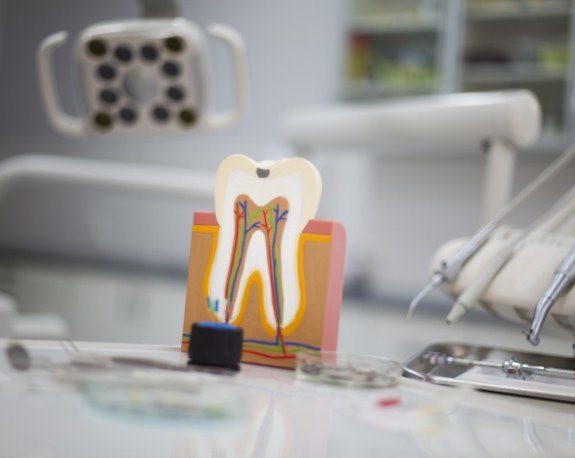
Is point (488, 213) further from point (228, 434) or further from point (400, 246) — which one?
point (400, 246)

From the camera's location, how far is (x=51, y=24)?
4.56 metres

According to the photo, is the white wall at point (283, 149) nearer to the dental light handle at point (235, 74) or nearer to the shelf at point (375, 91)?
the shelf at point (375, 91)

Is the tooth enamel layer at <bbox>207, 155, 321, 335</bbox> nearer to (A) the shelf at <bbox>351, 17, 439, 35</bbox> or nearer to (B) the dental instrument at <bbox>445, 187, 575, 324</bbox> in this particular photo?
(B) the dental instrument at <bbox>445, 187, 575, 324</bbox>

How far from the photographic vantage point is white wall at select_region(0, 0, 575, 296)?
11.7 feet

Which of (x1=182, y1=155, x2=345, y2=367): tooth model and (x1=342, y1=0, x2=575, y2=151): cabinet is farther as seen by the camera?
(x1=342, y1=0, x2=575, y2=151): cabinet

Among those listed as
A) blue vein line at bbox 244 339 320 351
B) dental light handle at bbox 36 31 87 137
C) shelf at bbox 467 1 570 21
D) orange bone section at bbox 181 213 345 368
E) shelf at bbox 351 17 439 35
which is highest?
shelf at bbox 467 1 570 21

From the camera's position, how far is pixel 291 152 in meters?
2.70

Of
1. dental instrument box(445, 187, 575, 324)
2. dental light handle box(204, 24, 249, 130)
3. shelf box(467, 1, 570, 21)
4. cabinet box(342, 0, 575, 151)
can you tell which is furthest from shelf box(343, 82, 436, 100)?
dental instrument box(445, 187, 575, 324)

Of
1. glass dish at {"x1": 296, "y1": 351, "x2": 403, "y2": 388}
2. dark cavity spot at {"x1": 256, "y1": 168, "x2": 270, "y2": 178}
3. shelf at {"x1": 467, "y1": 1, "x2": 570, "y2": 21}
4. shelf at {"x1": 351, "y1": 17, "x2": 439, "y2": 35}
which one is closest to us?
glass dish at {"x1": 296, "y1": 351, "x2": 403, "y2": 388}

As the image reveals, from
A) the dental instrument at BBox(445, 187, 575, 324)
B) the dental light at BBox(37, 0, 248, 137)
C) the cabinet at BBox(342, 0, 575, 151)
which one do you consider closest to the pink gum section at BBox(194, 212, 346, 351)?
the dental instrument at BBox(445, 187, 575, 324)

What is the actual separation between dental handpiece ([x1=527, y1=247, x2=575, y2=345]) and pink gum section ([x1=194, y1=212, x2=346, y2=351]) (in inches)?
6.2

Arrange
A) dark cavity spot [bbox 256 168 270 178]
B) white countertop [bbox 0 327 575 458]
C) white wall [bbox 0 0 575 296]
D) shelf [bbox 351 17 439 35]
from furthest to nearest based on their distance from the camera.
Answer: white wall [bbox 0 0 575 296] < shelf [bbox 351 17 439 35] < dark cavity spot [bbox 256 168 270 178] < white countertop [bbox 0 327 575 458]

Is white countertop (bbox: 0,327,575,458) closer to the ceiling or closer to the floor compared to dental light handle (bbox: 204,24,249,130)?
closer to the floor

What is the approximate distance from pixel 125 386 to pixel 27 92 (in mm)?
4421
